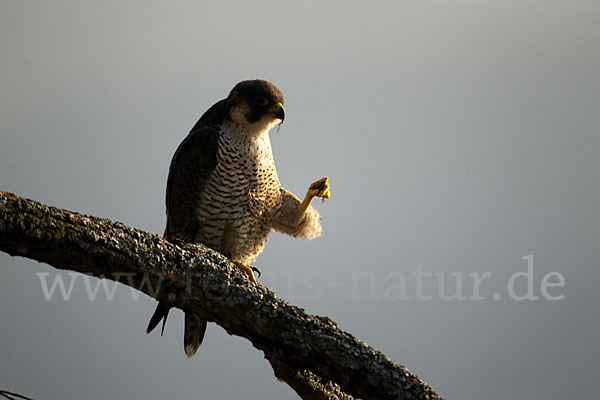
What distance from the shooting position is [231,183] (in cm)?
425

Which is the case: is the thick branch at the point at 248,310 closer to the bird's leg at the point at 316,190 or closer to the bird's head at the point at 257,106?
the bird's head at the point at 257,106

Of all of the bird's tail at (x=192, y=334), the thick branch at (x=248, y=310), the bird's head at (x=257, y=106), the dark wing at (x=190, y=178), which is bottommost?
the thick branch at (x=248, y=310)

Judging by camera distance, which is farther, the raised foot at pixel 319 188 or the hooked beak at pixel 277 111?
the raised foot at pixel 319 188

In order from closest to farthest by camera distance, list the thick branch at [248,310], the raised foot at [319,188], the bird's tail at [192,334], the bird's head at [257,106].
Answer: the thick branch at [248,310]
the bird's tail at [192,334]
the bird's head at [257,106]
the raised foot at [319,188]

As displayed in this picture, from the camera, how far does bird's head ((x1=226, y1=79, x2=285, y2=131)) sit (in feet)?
14.2

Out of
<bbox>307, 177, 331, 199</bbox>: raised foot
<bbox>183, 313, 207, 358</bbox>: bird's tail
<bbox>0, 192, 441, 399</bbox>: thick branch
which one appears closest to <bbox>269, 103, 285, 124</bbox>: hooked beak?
<bbox>307, 177, 331, 199</bbox>: raised foot

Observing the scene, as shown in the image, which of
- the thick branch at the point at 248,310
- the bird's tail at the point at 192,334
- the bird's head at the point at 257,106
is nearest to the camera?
the thick branch at the point at 248,310

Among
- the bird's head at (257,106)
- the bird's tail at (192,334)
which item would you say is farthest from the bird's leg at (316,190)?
the bird's tail at (192,334)

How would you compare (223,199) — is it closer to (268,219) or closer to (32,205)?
(268,219)

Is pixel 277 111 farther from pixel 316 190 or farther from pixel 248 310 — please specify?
pixel 248 310

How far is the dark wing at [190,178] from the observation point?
4344 mm

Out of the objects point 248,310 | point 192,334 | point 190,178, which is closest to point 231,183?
point 190,178

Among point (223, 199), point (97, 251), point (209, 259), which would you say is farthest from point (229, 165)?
point (97, 251)

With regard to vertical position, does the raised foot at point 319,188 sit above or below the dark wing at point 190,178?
above
